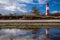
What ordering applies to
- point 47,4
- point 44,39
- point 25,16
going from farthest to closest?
point 47,4
point 25,16
point 44,39

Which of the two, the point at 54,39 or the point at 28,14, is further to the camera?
the point at 28,14

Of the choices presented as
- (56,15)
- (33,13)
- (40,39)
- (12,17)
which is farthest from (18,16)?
(40,39)

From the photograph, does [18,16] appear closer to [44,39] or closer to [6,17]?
[6,17]

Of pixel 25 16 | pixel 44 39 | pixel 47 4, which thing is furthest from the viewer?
pixel 47 4

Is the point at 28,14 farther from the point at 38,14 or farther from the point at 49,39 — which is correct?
the point at 49,39

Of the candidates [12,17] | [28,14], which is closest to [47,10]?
[28,14]

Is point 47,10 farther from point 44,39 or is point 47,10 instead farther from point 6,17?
point 44,39

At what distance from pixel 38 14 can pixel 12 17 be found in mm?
2992

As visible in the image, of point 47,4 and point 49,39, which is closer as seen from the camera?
point 49,39

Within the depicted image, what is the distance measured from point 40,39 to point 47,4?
43.9 ft

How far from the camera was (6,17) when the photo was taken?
21.7 m

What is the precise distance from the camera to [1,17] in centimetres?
2189

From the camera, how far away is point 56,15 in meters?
22.2

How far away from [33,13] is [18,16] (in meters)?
2.25
